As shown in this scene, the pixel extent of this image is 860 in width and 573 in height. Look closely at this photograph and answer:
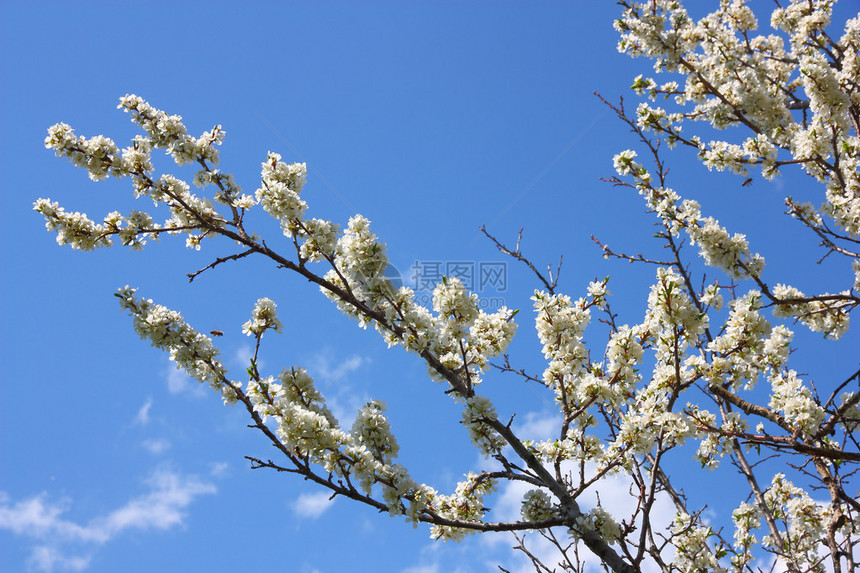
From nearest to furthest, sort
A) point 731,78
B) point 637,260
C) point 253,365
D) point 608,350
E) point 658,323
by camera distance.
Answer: point 253,365
point 658,323
point 608,350
point 637,260
point 731,78

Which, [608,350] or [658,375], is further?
[608,350]

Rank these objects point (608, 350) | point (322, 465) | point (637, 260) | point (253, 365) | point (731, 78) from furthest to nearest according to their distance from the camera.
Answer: point (731, 78) < point (637, 260) < point (608, 350) < point (253, 365) < point (322, 465)

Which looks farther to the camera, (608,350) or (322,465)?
(608,350)

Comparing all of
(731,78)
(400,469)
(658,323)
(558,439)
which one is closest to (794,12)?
(731,78)

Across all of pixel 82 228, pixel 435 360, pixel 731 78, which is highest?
pixel 731 78

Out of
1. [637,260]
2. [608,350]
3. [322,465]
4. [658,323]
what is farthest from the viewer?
[637,260]

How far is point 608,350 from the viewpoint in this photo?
495 centimetres

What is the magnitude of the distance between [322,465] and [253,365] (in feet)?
3.21

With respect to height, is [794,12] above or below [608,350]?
above

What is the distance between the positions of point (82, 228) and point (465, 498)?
4.33 metres

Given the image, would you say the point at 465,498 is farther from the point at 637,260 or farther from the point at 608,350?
the point at 637,260

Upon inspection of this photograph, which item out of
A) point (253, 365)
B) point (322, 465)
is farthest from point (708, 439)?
point (253, 365)

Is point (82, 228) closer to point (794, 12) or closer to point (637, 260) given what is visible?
point (637, 260)

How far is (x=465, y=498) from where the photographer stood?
4.57m
